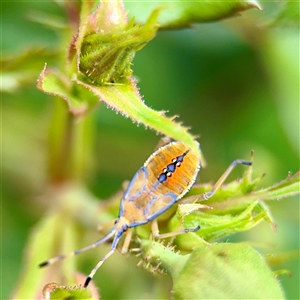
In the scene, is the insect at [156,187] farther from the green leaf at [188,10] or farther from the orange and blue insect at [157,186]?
the green leaf at [188,10]

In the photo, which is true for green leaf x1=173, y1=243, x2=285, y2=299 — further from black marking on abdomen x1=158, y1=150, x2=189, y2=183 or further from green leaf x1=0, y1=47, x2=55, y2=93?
green leaf x1=0, y1=47, x2=55, y2=93

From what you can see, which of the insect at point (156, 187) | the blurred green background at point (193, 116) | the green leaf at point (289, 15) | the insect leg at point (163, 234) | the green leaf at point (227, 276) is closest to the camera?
the green leaf at point (227, 276)

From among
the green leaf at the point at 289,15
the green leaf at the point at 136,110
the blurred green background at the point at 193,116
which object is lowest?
the blurred green background at the point at 193,116

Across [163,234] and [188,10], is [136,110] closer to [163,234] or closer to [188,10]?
[163,234]

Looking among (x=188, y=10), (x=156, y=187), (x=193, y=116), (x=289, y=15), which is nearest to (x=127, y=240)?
(x=156, y=187)

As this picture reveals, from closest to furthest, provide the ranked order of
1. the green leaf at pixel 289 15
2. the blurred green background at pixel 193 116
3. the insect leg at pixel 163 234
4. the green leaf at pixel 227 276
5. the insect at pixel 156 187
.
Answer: the green leaf at pixel 227 276
the insect leg at pixel 163 234
the insect at pixel 156 187
the green leaf at pixel 289 15
the blurred green background at pixel 193 116

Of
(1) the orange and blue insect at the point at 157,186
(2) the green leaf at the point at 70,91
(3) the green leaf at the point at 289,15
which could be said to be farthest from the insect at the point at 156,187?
(3) the green leaf at the point at 289,15

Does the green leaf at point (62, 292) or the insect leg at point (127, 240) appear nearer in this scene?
the green leaf at point (62, 292)

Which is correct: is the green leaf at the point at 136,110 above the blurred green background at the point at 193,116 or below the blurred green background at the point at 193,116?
above
